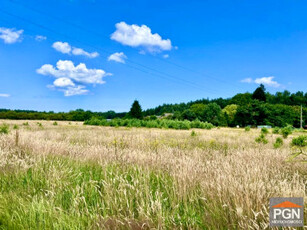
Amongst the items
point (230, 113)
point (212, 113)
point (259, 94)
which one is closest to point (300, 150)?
point (212, 113)

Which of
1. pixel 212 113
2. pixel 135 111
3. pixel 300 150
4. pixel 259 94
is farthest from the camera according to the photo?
pixel 259 94

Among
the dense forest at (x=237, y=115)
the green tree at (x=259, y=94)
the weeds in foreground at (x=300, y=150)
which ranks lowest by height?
the weeds in foreground at (x=300, y=150)

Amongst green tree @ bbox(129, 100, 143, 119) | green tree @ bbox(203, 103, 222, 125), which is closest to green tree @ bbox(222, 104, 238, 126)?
green tree @ bbox(203, 103, 222, 125)

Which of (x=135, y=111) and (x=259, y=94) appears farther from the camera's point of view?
(x=259, y=94)

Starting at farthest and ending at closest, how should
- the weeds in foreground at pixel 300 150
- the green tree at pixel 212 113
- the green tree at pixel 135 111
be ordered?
the green tree at pixel 212 113 → the green tree at pixel 135 111 → the weeds in foreground at pixel 300 150

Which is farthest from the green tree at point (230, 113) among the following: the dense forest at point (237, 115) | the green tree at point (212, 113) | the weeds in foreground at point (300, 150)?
the weeds in foreground at point (300, 150)

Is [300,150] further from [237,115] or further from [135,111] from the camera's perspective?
[237,115]

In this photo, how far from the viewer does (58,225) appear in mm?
2189

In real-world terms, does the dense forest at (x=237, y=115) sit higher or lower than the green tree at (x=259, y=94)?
lower

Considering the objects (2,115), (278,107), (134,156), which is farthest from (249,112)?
(2,115)

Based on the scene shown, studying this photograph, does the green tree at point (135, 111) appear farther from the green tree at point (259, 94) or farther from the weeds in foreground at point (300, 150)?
the green tree at point (259, 94)

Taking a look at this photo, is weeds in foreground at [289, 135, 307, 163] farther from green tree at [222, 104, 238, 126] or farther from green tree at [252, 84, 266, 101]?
green tree at [252, 84, 266, 101]

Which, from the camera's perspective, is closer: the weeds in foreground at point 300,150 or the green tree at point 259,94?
the weeds in foreground at point 300,150

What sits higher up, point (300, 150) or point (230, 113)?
point (230, 113)
